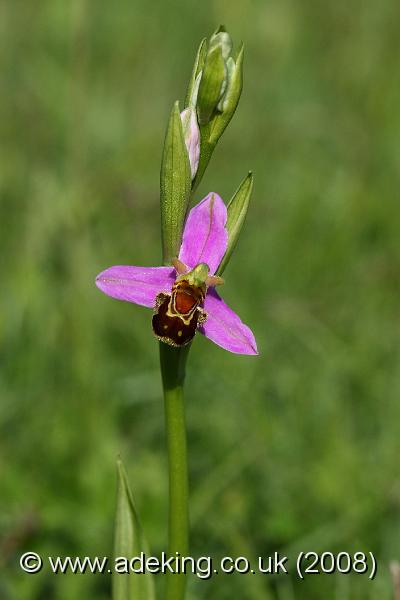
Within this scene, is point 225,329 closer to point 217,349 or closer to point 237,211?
point 237,211

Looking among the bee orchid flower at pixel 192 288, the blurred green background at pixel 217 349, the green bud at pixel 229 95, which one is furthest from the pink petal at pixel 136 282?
the blurred green background at pixel 217 349

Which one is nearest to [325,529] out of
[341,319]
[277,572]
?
[277,572]

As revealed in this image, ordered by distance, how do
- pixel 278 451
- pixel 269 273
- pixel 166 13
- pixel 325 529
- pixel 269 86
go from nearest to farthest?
pixel 325 529
pixel 278 451
pixel 269 273
pixel 269 86
pixel 166 13

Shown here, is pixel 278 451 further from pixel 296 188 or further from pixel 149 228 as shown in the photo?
pixel 296 188

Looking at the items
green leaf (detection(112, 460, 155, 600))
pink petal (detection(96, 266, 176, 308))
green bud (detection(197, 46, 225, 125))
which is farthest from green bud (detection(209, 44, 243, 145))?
green leaf (detection(112, 460, 155, 600))

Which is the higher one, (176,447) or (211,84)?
(211,84)

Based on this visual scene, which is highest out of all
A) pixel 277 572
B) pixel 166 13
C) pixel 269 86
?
pixel 166 13

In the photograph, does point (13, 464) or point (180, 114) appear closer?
point (180, 114)

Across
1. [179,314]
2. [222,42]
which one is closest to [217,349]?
[179,314]
